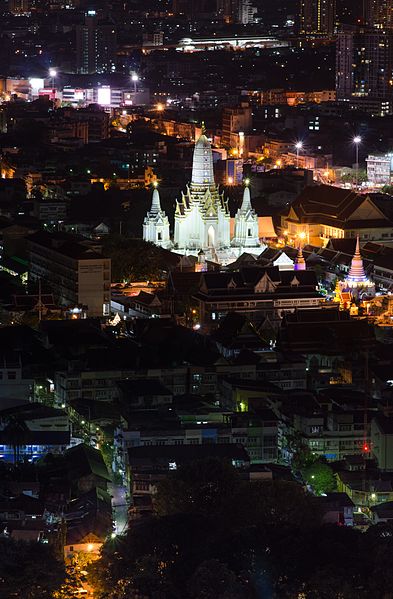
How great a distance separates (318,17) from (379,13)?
579cm

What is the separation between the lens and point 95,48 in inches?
2029

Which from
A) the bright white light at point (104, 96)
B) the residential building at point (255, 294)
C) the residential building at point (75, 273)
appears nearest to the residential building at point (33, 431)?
the residential building at point (255, 294)

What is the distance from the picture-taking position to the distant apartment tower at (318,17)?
181 ft

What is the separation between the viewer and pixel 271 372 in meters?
17.9

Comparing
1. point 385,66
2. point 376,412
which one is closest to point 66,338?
point 376,412

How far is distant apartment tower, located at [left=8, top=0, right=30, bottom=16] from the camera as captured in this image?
6125 cm

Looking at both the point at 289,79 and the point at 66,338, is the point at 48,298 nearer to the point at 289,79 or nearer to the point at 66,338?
the point at 66,338

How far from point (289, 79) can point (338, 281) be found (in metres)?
27.9

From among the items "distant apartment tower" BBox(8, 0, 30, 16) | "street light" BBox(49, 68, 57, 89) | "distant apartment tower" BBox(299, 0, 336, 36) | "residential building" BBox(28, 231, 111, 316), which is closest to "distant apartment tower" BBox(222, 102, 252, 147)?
"street light" BBox(49, 68, 57, 89)

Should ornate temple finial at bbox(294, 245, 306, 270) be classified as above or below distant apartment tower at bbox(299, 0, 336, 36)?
below

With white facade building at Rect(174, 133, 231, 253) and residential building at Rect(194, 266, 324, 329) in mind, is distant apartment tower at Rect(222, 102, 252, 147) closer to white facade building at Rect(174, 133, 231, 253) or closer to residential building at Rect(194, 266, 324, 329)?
white facade building at Rect(174, 133, 231, 253)

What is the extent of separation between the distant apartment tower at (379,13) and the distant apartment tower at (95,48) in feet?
19.0

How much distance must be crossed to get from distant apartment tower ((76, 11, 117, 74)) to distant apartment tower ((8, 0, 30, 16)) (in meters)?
9.52

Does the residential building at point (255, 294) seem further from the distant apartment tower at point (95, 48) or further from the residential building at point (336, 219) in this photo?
the distant apartment tower at point (95, 48)
